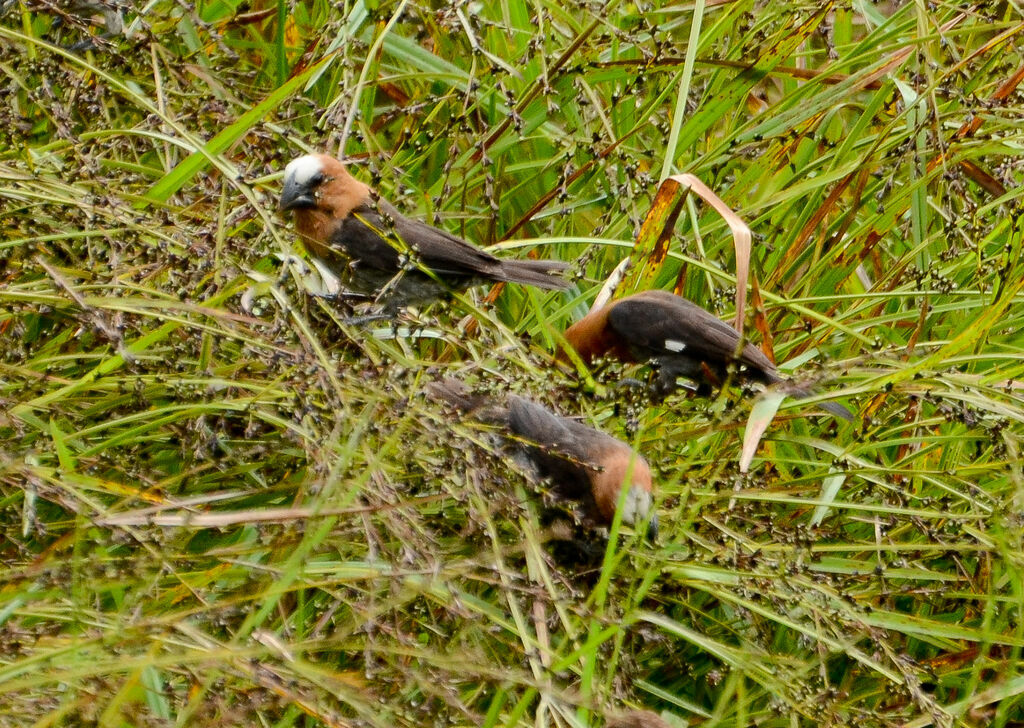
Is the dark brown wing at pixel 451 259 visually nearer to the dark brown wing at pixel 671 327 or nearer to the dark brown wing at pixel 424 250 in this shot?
the dark brown wing at pixel 424 250

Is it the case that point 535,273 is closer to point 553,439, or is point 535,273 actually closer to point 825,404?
point 553,439

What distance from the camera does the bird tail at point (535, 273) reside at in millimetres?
3421

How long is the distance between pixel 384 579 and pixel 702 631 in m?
1.08

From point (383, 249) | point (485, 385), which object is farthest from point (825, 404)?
point (383, 249)

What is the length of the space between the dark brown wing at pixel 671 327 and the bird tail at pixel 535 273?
0.25m

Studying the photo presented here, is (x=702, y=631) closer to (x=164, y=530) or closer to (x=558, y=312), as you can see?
(x=558, y=312)

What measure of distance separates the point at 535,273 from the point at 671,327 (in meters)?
0.46

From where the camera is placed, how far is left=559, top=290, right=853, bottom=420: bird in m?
3.60

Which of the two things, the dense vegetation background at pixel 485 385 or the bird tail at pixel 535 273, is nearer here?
the dense vegetation background at pixel 485 385

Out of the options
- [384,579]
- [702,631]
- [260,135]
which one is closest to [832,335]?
[702,631]

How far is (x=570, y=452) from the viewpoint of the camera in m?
2.97

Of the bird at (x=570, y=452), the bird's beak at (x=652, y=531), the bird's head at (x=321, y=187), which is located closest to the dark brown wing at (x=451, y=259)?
the bird's head at (x=321, y=187)

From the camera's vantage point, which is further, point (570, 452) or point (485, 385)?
point (570, 452)

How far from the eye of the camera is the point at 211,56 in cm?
383
